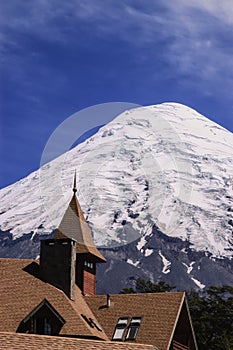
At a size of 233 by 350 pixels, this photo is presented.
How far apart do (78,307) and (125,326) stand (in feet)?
9.15

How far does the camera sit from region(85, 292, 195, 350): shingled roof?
46.2 meters

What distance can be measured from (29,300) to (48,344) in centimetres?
1251

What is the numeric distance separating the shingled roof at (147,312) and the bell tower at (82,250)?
2493 mm

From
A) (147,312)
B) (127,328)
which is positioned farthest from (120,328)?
(147,312)

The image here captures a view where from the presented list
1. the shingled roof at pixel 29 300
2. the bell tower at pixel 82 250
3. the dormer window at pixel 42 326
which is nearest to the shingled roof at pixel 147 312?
the shingled roof at pixel 29 300

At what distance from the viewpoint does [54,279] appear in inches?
1873

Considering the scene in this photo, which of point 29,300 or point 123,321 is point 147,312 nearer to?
point 123,321

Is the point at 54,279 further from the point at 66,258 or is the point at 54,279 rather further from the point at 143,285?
the point at 143,285

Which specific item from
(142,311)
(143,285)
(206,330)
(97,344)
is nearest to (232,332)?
(206,330)

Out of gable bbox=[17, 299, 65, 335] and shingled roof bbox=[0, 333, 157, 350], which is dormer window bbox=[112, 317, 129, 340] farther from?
shingled roof bbox=[0, 333, 157, 350]

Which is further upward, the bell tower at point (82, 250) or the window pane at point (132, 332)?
the bell tower at point (82, 250)

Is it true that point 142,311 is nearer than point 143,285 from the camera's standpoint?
Yes

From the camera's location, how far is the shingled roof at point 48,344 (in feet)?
106

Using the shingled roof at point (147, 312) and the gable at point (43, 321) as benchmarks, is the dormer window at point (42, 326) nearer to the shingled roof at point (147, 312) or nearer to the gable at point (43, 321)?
the gable at point (43, 321)
